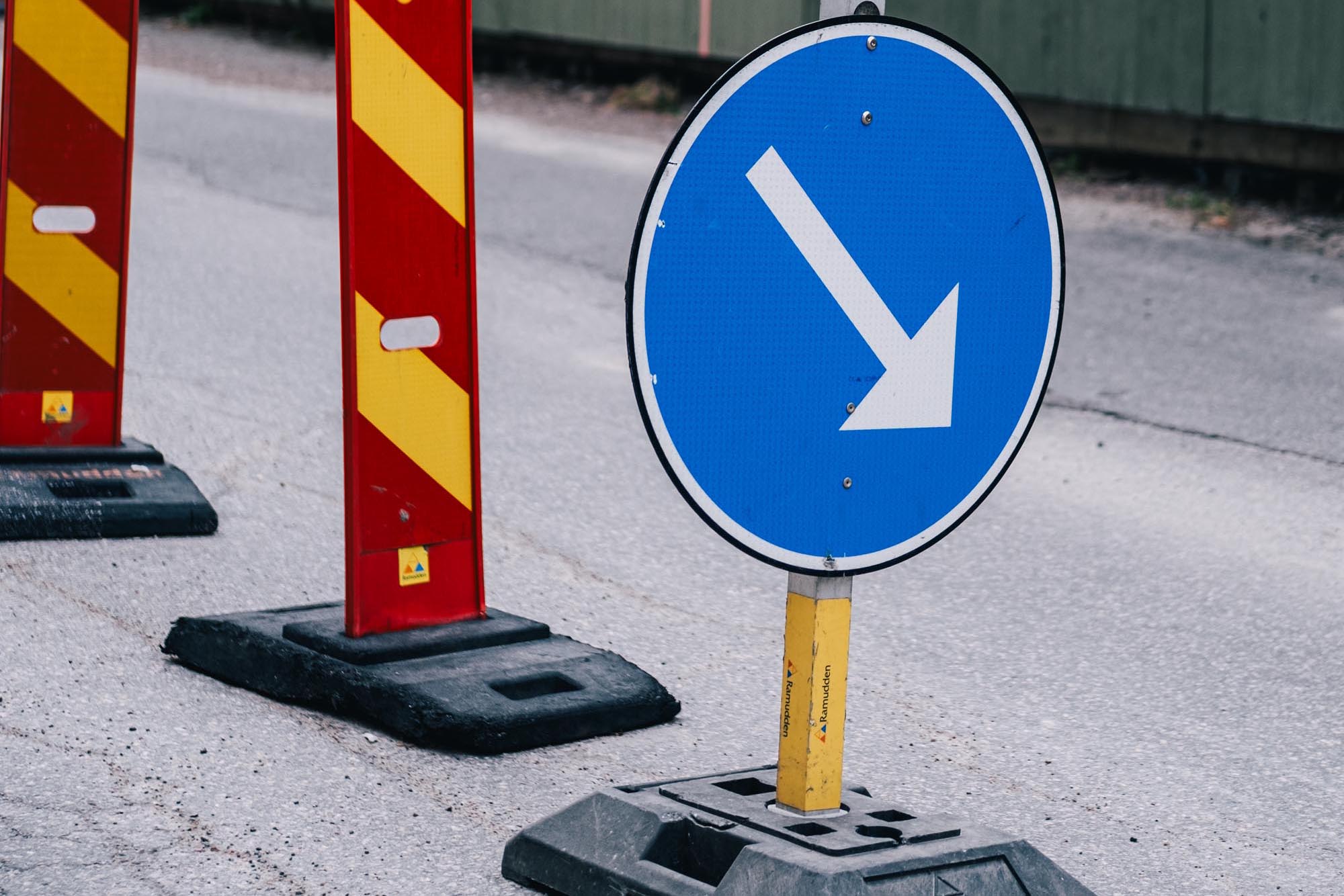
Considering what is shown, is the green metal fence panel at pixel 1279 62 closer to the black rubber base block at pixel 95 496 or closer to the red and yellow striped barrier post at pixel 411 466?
the black rubber base block at pixel 95 496

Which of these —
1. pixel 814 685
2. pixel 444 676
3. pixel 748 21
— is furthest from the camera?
pixel 748 21

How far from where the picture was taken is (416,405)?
4.18 meters

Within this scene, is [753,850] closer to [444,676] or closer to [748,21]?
[444,676]

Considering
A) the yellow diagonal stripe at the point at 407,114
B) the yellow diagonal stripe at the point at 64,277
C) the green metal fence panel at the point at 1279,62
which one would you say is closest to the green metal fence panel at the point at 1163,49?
the green metal fence panel at the point at 1279,62

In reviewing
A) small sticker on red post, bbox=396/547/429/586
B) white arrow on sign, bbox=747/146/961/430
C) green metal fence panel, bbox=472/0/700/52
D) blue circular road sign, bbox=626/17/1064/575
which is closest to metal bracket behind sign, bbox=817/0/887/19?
blue circular road sign, bbox=626/17/1064/575

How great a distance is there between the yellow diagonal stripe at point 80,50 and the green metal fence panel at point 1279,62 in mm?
7461

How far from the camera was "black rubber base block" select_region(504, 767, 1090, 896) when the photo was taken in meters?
2.85

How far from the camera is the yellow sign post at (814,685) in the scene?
9.43ft

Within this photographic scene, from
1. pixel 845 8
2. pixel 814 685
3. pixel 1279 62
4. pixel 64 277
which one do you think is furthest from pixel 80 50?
pixel 1279 62

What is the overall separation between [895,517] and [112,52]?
3.28 m

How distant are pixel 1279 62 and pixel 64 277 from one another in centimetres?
779

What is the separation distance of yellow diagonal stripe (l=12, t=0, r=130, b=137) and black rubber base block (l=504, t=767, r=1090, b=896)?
2940 mm

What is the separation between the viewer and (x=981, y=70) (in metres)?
2.88

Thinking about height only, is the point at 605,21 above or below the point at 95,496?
above
